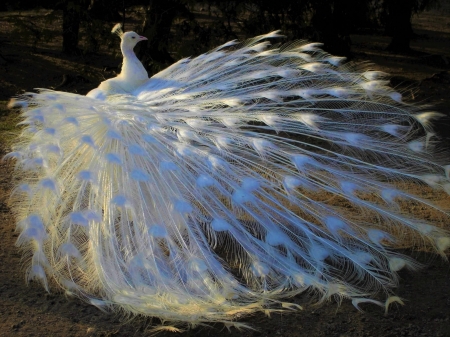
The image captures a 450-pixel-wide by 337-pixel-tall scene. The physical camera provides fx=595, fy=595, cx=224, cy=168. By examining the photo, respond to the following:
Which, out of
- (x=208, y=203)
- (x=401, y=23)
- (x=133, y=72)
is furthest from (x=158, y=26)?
(x=401, y=23)

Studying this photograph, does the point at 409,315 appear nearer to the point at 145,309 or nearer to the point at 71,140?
the point at 145,309

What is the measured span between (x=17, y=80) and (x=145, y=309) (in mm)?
7018

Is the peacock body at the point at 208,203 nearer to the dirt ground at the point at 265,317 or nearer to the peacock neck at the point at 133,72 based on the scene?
the dirt ground at the point at 265,317

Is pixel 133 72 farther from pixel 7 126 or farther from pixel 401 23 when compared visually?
pixel 401 23

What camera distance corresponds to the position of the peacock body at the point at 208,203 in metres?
3.15

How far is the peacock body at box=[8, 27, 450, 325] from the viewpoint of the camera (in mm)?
3152

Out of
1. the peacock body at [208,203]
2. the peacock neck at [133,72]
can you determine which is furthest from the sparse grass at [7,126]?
the peacock body at [208,203]

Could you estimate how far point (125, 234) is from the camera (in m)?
3.28

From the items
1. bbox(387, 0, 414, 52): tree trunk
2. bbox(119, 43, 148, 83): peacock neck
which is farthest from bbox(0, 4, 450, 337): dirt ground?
bbox(387, 0, 414, 52): tree trunk

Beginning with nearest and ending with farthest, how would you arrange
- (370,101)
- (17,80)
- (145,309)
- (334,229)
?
(145,309), (334,229), (370,101), (17,80)

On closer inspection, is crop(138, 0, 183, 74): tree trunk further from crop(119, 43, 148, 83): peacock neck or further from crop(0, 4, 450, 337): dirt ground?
crop(0, 4, 450, 337): dirt ground

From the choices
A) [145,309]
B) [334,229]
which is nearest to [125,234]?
[145,309]

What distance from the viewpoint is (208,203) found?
3.29m

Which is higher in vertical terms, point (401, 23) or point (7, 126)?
point (7, 126)
